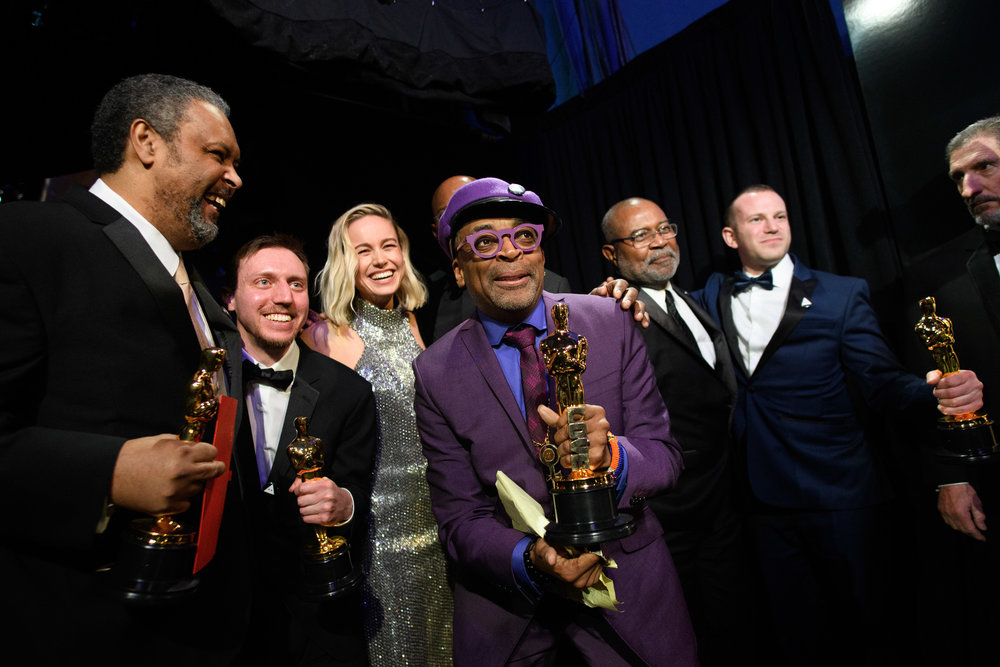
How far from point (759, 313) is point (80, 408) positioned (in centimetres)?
343

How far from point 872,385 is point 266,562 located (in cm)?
314

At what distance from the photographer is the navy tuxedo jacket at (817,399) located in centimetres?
312

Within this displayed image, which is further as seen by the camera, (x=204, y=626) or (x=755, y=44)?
(x=755, y=44)

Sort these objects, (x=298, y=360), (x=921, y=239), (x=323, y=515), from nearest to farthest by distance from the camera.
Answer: (x=323, y=515)
(x=298, y=360)
(x=921, y=239)

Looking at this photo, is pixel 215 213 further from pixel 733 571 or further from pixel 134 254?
pixel 733 571

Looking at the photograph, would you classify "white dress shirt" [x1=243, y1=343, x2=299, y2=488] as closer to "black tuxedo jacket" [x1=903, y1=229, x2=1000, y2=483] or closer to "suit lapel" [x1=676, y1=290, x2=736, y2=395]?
"suit lapel" [x1=676, y1=290, x2=736, y2=395]

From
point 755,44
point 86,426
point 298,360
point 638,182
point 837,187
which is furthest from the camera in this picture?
point 638,182

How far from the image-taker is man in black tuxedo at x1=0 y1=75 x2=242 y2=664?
47.3 inches

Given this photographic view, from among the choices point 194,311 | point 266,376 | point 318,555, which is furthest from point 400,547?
point 194,311

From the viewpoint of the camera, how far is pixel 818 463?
3.16 meters

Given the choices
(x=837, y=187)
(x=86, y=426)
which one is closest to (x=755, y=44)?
(x=837, y=187)

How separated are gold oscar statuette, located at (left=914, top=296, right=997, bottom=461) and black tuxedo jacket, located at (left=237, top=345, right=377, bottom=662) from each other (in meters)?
2.35

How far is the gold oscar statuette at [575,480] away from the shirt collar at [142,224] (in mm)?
1139

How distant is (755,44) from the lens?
13.8ft
